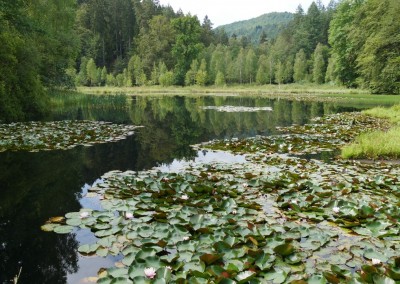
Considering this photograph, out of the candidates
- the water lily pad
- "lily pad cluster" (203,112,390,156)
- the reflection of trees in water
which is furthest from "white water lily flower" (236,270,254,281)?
"lily pad cluster" (203,112,390,156)

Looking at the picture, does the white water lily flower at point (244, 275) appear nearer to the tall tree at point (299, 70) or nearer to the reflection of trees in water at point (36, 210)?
the reflection of trees in water at point (36, 210)

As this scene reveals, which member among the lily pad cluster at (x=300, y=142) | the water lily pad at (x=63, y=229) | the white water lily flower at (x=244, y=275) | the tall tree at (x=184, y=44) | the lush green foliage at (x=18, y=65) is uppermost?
the tall tree at (x=184, y=44)

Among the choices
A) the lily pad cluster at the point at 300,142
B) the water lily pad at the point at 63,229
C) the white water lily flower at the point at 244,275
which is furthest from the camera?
the lily pad cluster at the point at 300,142

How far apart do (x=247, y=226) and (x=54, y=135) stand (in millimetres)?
9932

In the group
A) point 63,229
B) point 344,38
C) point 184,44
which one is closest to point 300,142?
point 63,229

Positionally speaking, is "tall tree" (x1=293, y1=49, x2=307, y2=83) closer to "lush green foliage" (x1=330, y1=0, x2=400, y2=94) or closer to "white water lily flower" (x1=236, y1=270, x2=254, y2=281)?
"lush green foliage" (x1=330, y1=0, x2=400, y2=94)

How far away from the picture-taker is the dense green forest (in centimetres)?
2559

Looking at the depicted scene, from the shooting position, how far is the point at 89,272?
3.71m

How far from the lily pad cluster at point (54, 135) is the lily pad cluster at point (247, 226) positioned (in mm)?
4520

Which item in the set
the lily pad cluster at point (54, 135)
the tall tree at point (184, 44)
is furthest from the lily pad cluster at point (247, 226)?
the tall tree at point (184, 44)

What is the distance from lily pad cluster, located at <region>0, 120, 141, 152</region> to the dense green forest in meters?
3.47

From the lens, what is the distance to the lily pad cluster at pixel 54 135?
417 inches

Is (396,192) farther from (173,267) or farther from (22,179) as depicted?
(22,179)

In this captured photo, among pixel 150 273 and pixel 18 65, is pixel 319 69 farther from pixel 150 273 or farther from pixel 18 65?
pixel 150 273
